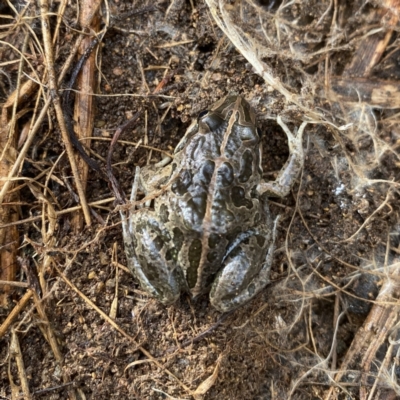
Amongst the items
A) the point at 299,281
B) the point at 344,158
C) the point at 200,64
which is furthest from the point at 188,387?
the point at 200,64

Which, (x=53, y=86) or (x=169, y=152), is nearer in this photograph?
(x=53, y=86)

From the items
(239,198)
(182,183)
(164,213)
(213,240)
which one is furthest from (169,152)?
(213,240)

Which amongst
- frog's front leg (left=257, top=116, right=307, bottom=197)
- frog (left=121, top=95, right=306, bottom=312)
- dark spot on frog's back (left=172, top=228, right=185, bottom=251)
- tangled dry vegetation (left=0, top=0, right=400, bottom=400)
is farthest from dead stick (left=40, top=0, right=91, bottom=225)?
frog's front leg (left=257, top=116, right=307, bottom=197)

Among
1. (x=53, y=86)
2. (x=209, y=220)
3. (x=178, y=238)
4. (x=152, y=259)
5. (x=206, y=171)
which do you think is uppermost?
(x=53, y=86)

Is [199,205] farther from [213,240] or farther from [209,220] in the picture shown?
[213,240]

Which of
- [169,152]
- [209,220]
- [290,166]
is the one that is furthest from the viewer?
[169,152]

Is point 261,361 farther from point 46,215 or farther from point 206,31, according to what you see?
point 206,31

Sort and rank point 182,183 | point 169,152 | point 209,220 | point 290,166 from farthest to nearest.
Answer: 1. point 169,152
2. point 290,166
3. point 182,183
4. point 209,220
